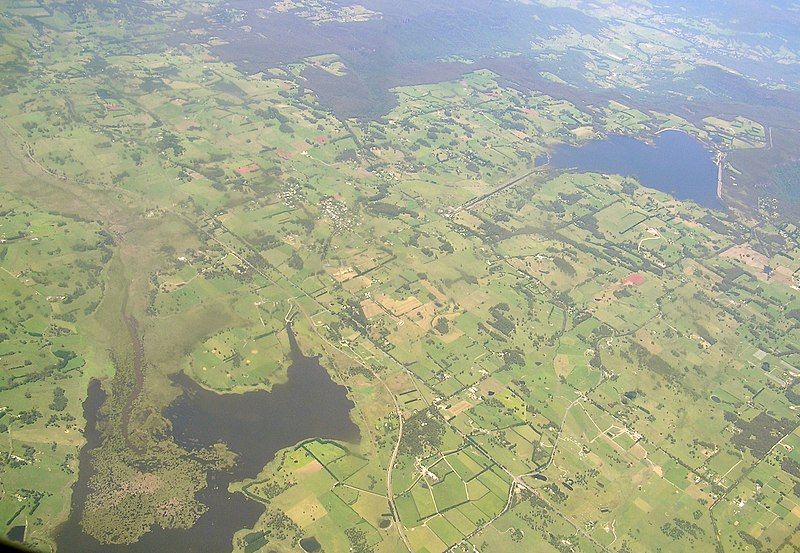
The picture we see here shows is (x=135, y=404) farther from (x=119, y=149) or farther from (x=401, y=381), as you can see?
(x=119, y=149)

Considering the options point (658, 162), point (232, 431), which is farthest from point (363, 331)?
point (658, 162)

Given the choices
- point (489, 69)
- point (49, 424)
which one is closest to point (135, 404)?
point (49, 424)

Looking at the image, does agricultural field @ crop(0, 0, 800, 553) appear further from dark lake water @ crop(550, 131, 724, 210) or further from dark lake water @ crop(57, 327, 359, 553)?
dark lake water @ crop(550, 131, 724, 210)

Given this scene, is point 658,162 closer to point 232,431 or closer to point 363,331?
point 363,331

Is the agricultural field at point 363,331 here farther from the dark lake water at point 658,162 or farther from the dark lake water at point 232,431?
the dark lake water at point 658,162

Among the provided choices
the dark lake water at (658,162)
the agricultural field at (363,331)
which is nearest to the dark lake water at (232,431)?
the agricultural field at (363,331)
